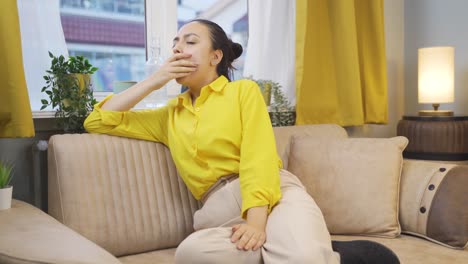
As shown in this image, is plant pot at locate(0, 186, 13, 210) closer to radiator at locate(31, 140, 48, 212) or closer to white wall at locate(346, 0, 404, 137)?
radiator at locate(31, 140, 48, 212)

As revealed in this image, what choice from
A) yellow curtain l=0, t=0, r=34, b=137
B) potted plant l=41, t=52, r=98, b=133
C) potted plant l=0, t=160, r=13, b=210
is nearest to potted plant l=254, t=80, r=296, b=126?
potted plant l=41, t=52, r=98, b=133

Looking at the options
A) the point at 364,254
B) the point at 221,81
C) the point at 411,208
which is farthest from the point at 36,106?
the point at 411,208

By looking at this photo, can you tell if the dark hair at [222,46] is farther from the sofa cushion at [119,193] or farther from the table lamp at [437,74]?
the table lamp at [437,74]

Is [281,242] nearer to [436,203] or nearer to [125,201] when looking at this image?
[125,201]

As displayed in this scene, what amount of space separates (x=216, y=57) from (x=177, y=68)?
160mm

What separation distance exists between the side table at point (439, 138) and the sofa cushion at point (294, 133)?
550 mm

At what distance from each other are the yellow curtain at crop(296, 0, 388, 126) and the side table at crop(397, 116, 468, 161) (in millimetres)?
228

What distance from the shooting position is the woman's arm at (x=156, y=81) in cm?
170

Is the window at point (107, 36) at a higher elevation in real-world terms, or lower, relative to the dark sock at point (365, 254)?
higher

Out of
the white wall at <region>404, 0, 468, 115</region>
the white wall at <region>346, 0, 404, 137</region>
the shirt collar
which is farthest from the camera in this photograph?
the white wall at <region>346, 0, 404, 137</region>

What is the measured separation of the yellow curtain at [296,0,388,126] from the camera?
2504mm

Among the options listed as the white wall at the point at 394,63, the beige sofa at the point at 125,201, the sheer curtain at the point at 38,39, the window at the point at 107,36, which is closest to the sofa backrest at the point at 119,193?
the beige sofa at the point at 125,201

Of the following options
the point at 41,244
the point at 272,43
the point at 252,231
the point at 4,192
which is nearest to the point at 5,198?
the point at 4,192

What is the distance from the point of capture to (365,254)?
1.45 meters
